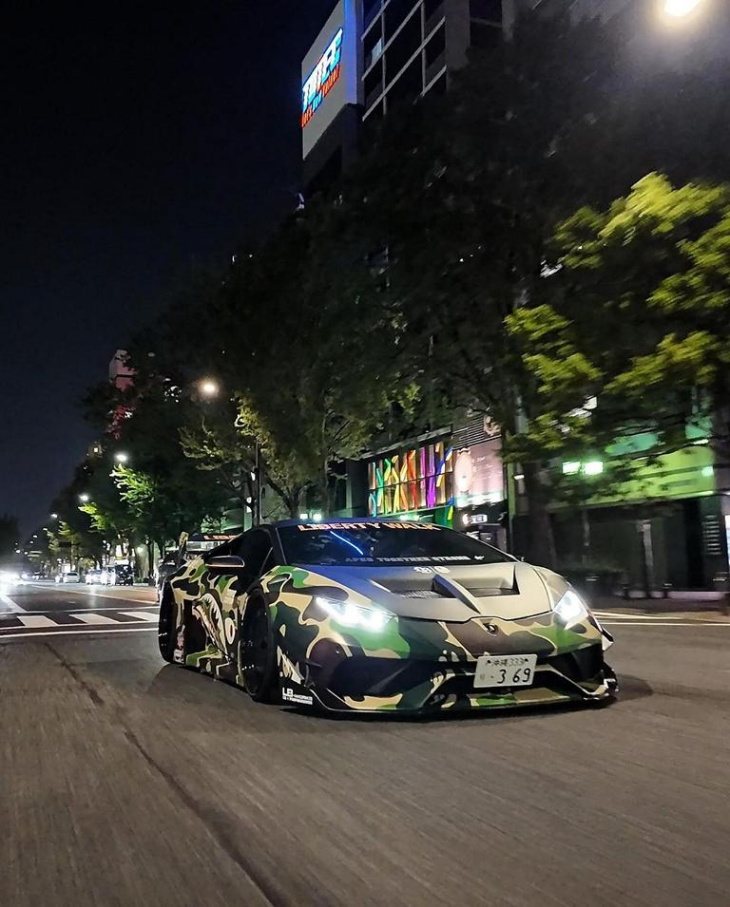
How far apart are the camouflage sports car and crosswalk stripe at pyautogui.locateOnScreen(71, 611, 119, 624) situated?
1003cm

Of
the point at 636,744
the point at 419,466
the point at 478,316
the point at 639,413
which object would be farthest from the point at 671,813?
the point at 419,466

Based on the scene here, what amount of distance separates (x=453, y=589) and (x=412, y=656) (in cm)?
61

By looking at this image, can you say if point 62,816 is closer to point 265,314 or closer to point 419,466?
point 265,314

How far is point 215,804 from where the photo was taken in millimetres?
4297

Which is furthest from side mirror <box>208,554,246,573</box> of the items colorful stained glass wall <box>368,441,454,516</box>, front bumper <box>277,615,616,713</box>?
colorful stained glass wall <box>368,441,454,516</box>

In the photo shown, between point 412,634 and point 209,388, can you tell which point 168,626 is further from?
point 209,388

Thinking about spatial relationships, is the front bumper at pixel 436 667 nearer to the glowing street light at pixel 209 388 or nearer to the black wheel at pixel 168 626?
the black wheel at pixel 168 626

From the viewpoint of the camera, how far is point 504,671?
554cm

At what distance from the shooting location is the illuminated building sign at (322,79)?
5900 cm

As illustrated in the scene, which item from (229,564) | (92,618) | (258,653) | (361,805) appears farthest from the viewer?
(92,618)

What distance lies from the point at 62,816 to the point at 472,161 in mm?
20033

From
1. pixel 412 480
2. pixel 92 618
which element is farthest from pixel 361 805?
pixel 412 480

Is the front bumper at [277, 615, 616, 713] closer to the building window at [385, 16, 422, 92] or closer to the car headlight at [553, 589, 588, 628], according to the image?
the car headlight at [553, 589, 588, 628]

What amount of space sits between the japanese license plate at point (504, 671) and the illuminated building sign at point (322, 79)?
192ft
